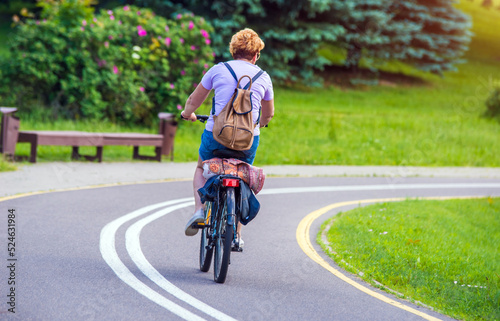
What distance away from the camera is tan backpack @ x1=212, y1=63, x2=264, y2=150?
6.04 metres

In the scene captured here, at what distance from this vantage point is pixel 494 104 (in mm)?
A: 25953

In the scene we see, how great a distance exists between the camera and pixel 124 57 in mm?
18453

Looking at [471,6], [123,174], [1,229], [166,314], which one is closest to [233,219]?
[166,314]

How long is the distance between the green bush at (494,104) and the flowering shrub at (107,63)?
11582mm

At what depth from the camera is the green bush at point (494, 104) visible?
25.8m

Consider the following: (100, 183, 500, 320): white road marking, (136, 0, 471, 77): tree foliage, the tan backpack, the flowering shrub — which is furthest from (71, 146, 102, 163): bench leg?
(136, 0, 471, 77): tree foliage

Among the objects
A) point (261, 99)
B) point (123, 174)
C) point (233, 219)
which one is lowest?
point (123, 174)

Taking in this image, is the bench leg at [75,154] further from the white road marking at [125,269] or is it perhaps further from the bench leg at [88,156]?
the white road marking at [125,269]

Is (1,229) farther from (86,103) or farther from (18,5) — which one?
(18,5)

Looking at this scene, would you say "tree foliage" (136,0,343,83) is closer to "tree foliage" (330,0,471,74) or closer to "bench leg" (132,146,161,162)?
"tree foliage" (330,0,471,74)

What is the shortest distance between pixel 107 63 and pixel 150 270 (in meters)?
12.2

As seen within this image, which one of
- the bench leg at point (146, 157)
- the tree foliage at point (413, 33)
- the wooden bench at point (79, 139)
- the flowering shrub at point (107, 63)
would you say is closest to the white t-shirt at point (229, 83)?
the wooden bench at point (79, 139)

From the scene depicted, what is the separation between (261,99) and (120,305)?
219 cm

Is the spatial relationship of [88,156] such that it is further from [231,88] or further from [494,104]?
[494,104]
